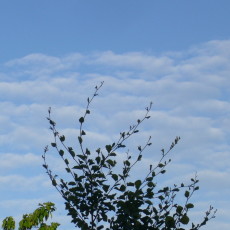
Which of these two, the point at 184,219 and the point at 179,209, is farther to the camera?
the point at 179,209

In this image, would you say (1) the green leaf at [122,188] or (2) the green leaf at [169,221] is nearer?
(2) the green leaf at [169,221]

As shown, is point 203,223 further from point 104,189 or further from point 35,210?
point 35,210

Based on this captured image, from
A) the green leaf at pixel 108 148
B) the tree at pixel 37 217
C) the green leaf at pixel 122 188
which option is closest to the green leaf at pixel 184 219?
the green leaf at pixel 122 188

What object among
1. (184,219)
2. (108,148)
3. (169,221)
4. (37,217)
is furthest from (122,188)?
(37,217)

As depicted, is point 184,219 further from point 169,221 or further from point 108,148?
point 108,148

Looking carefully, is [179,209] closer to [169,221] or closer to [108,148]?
[169,221]

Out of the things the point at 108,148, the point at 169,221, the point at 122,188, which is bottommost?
the point at 169,221

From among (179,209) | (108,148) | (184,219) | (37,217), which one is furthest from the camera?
(37,217)

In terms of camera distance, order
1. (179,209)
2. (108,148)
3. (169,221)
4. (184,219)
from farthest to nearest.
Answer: (108,148) < (179,209) < (184,219) < (169,221)

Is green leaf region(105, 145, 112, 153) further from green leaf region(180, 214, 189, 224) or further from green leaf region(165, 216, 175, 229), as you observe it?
green leaf region(180, 214, 189, 224)

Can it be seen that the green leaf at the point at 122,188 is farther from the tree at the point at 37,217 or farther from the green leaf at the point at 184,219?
the tree at the point at 37,217

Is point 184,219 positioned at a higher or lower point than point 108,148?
lower

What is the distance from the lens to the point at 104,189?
714 centimetres

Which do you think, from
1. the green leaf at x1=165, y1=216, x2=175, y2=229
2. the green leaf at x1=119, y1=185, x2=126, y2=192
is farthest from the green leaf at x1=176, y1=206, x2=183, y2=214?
the green leaf at x1=119, y1=185, x2=126, y2=192
